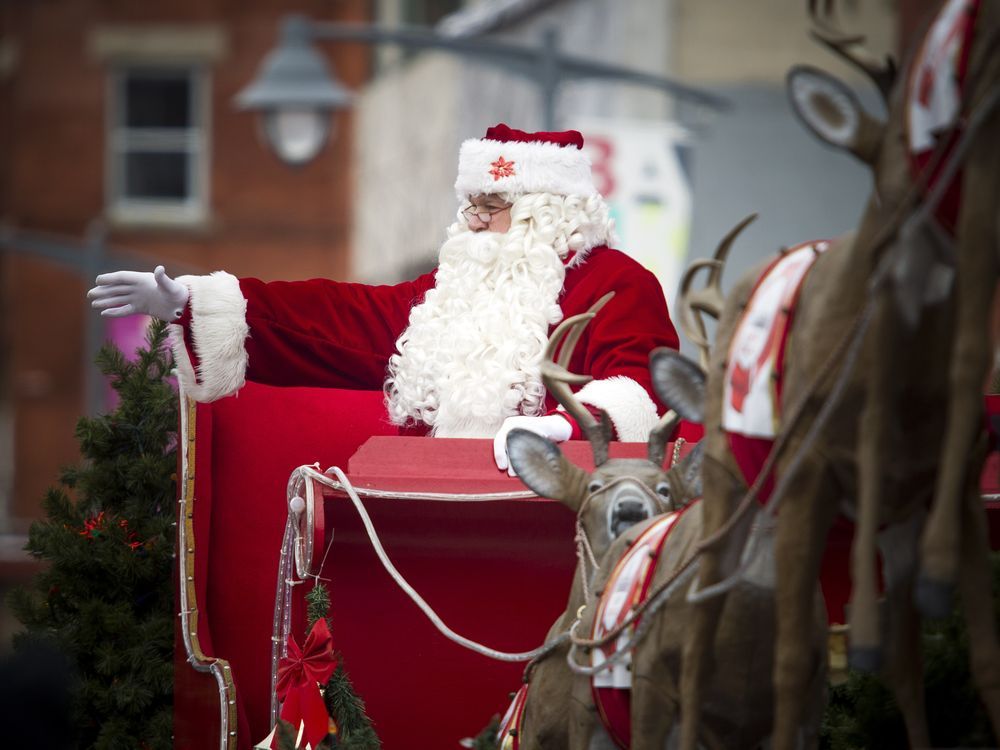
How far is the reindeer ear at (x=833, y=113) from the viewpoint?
Answer: 3.63m

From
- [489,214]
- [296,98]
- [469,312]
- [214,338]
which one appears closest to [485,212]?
[489,214]

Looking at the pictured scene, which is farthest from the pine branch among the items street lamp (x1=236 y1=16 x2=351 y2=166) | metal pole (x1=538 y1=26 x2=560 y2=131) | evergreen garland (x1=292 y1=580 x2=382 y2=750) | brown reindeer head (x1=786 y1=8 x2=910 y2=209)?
street lamp (x1=236 y1=16 x2=351 y2=166)

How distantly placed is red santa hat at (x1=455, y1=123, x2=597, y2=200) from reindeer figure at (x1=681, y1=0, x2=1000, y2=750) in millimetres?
2824

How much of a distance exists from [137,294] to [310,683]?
4.99 ft

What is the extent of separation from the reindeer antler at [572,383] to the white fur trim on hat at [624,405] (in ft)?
1.34

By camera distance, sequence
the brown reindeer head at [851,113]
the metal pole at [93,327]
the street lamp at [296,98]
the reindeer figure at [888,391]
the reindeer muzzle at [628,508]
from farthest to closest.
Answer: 1. the metal pole at [93,327]
2. the street lamp at [296,98]
3. the reindeer muzzle at [628,508]
4. the brown reindeer head at [851,113]
5. the reindeer figure at [888,391]

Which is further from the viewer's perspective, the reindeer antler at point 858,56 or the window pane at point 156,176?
the window pane at point 156,176

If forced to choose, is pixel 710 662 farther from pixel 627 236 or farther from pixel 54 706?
pixel 627 236

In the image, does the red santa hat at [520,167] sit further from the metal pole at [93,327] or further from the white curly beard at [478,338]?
the metal pole at [93,327]

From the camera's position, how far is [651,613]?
426cm

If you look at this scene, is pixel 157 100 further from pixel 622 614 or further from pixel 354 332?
pixel 622 614

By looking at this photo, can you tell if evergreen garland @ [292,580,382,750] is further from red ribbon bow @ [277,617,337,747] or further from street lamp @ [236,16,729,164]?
street lamp @ [236,16,729,164]

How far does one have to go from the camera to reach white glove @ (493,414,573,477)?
5.31 metres

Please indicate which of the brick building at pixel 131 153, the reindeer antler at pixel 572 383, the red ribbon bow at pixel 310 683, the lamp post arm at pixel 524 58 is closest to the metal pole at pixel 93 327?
the brick building at pixel 131 153
